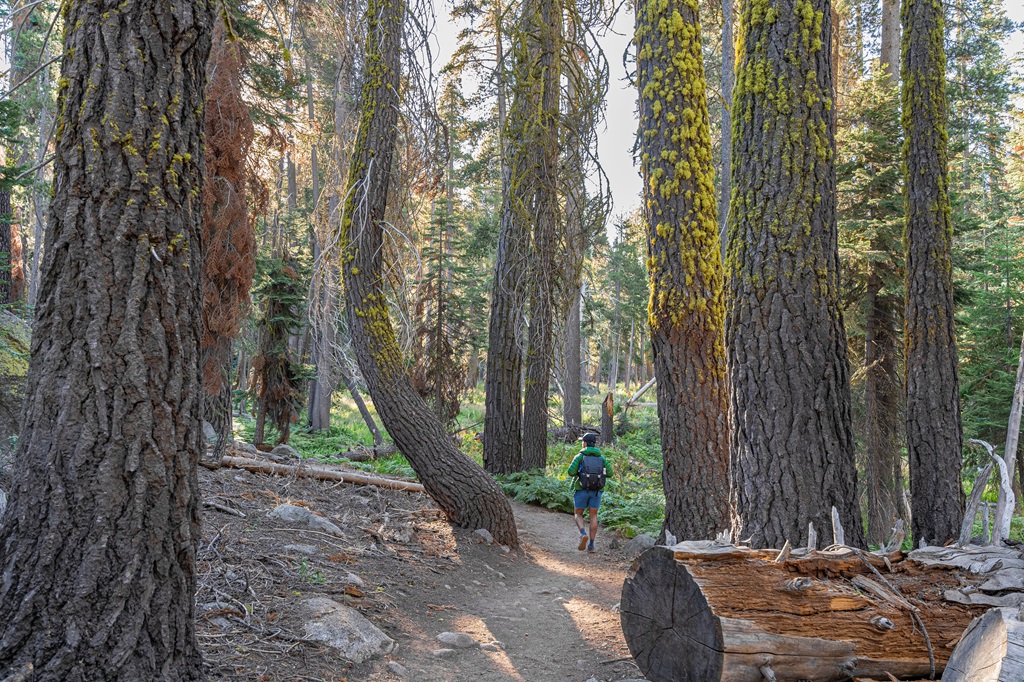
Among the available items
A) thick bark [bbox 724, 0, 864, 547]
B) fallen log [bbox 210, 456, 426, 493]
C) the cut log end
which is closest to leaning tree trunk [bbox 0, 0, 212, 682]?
the cut log end

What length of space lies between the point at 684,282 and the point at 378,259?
3.35m

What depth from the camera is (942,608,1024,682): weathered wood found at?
262 cm

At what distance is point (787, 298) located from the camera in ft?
15.7

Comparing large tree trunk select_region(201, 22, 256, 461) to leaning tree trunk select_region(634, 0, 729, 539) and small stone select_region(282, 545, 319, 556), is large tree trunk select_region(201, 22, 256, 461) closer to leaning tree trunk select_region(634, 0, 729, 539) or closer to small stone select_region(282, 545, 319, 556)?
small stone select_region(282, 545, 319, 556)

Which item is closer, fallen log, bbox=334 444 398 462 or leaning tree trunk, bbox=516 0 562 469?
leaning tree trunk, bbox=516 0 562 469

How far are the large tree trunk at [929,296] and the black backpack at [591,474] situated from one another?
384cm

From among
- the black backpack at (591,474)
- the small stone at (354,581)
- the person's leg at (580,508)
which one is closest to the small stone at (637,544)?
the person's leg at (580,508)

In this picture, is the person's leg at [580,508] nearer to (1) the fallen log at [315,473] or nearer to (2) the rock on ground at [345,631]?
(1) the fallen log at [315,473]

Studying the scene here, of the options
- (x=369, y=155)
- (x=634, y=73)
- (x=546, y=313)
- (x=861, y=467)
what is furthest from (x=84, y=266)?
(x=861, y=467)

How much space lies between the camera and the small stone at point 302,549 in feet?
18.2

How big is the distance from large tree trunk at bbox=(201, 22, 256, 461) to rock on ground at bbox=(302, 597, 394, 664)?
10.0 ft

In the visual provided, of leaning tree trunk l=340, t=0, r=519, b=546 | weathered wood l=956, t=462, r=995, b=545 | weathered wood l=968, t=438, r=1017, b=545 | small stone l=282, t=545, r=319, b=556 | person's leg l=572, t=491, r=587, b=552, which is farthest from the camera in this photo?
person's leg l=572, t=491, r=587, b=552

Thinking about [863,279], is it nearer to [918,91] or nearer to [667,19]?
[918,91]

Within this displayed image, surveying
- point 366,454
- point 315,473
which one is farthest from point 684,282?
point 366,454
